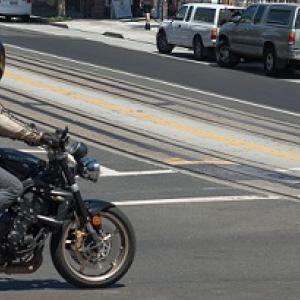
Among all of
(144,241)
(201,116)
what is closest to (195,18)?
(201,116)

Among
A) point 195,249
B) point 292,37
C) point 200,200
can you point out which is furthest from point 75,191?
point 292,37

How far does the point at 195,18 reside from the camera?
3152 cm

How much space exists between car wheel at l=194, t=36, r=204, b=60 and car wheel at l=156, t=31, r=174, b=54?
1.46 m

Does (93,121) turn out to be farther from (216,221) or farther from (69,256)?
(69,256)

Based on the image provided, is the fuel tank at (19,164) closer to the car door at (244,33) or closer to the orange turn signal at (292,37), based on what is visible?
the orange turn signal at (292,37)

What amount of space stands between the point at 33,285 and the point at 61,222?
1.95ft

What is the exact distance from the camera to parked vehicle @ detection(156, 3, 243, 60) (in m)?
30.5

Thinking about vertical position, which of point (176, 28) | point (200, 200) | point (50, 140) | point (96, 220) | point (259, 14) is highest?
point (50, 140)

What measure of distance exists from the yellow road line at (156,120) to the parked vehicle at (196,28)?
956 cm

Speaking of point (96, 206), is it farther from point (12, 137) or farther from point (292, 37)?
point (292, 37)

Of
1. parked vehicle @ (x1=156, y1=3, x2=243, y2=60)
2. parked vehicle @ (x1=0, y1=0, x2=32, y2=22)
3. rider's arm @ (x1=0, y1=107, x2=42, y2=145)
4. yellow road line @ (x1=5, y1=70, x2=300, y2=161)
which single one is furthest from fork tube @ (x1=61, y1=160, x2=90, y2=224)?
parked vehicle @ (x1=0, y1=0, x2=32, y2=22)

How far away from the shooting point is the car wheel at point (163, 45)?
106 feet

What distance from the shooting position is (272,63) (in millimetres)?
26234

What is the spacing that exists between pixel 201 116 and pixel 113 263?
1100 cm
